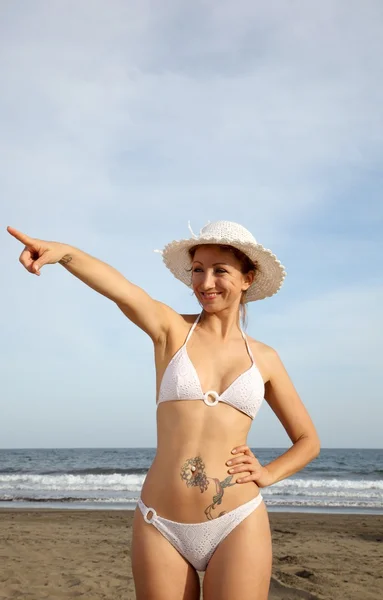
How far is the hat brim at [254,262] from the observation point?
3.05 meters

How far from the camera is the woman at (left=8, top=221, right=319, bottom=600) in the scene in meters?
2.65

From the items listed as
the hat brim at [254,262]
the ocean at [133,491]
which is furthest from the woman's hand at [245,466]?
the ocean at [133,491]

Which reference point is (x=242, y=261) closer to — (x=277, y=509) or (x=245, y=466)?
(x=245, y=466)

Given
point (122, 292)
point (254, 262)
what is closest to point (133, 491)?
point (254, 262)

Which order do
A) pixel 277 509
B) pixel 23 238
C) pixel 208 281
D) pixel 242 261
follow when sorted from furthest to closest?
pixel 277 509, pixel 242 261, pixel 208 281, pixel 23 238

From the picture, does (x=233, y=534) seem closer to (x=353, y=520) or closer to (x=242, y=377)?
(x=242, y=377)

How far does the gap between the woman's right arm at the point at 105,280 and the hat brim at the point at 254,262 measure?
393 mm

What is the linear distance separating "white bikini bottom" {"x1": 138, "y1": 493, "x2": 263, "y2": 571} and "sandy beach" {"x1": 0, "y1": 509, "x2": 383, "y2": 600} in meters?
4.76

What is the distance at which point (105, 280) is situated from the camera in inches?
103

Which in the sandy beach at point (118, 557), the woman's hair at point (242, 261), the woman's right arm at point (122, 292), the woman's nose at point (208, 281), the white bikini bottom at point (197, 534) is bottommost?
the sandy beach at point (118, 557)

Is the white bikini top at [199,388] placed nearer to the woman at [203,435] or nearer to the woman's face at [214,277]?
the woman at [203,435]

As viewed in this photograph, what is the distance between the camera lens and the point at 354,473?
31.1 metres

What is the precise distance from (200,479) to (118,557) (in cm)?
726

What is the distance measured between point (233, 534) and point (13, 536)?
9298 mm
